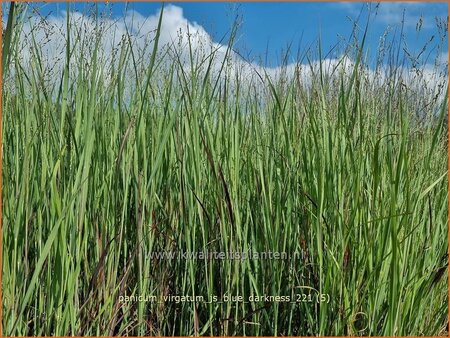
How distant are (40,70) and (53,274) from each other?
663 millimetres

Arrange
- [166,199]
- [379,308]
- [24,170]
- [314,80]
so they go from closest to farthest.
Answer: [24,170]
[379,308]
[166,199]
[314,80]

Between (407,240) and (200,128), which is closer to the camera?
(407,240)

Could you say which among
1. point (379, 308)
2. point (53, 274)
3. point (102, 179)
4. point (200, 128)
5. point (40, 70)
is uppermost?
point (40, 70)

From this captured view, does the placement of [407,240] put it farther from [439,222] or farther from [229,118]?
[229,118]

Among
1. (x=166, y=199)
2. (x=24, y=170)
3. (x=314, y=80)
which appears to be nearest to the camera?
(x=24, y=170)

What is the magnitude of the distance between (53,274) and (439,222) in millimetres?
1336

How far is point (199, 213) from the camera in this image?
164 centimetres

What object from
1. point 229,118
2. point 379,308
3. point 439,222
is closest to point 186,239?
point 229,118

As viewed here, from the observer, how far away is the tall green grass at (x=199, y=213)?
1.50 metres

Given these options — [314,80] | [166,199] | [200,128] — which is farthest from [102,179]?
[314,80]

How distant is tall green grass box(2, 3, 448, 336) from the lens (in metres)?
1.50

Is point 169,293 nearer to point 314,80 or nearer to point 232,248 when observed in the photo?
point 232,248

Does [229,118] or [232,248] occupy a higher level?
[229,118]

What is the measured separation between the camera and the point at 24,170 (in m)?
1.41
